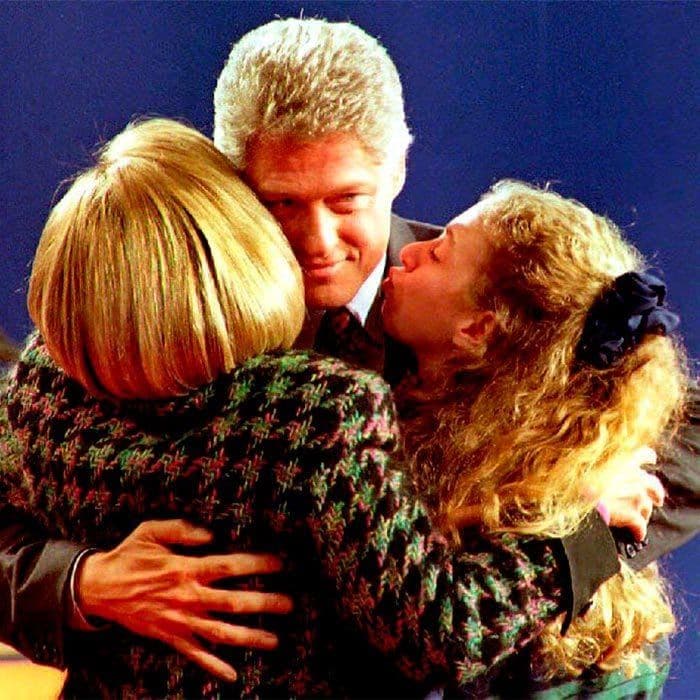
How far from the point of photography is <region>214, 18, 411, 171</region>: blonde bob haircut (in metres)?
1.71

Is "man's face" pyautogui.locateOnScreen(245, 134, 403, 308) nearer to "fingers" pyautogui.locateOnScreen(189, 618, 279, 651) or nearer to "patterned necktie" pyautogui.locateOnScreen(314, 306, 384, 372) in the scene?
"patterned necktie" pyautogui.locateOnScreen(314, 306, 384, 372)

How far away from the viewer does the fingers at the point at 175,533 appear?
48.9 inches

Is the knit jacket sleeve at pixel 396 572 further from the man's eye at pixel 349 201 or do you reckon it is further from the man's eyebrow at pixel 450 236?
the man's eye at pixel 349 201

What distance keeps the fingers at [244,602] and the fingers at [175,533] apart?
0.07 m

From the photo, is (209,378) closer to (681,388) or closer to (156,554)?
(156,554)

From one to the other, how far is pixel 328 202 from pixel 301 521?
29.1 inches

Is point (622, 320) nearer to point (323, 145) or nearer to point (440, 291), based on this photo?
point (440, 291)

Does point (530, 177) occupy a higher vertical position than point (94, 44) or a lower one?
lower

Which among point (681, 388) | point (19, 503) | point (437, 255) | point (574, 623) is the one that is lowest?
point (574, 623)

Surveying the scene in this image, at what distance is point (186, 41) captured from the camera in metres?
2.74

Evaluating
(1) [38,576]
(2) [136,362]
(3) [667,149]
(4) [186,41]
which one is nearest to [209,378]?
(2) [136,362]

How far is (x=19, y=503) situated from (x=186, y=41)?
5.24 feet

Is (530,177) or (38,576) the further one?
(530,177)

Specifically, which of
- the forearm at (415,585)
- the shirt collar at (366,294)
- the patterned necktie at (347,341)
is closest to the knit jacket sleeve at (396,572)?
the forearm at (415,585)
